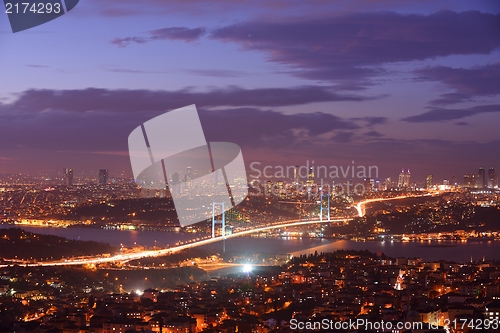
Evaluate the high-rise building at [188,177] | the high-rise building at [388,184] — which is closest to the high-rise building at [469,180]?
the high-rise building at [388,184]

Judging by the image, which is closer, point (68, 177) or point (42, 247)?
point (42, 247)

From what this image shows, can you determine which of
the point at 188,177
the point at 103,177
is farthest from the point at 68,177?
the point at 188,177

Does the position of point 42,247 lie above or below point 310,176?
above

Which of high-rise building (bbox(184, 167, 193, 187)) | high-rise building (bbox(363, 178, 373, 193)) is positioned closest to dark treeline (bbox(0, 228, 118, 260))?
high-rise building (bbox(184, 167, 193, 187))

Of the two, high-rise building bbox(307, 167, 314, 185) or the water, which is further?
high-rise building bbox(307, 167, 314, 185)

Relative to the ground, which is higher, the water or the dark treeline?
the dark treeline

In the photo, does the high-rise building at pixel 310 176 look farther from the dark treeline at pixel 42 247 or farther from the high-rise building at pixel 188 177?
the dark treeline at pixel 42 247

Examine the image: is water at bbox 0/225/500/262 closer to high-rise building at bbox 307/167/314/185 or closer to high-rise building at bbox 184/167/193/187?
high-rise building at bbox 184/167/193/187

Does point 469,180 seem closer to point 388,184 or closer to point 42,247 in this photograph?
point 388,184
